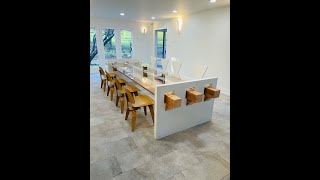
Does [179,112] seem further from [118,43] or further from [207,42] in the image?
[118,43]

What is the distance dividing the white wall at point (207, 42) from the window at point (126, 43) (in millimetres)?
2249

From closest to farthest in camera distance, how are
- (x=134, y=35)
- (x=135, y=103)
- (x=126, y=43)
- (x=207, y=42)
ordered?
1. (x=135, y=103)
2. (x=207, y=42)
3. (x=134, y=35)
4. (x=126, y=43)

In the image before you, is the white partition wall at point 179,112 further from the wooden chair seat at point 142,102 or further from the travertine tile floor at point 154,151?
the wooden chair seat at point 142,102

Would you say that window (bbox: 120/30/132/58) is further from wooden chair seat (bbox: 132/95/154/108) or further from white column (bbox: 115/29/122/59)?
wooden chair seat (bbox: 132/95/154/108)

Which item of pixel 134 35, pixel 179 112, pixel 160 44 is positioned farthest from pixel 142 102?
pixel 160 44

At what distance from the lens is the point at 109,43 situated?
7734 mm

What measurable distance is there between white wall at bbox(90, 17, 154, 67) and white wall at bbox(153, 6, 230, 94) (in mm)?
1768

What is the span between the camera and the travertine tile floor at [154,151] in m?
1.79

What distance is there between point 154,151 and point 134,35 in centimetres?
678

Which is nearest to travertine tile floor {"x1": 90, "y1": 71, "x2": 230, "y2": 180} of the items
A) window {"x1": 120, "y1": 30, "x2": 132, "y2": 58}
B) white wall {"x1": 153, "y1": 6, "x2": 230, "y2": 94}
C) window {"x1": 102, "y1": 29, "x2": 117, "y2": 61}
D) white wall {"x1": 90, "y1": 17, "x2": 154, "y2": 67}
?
white wall {"x1": 153, "y1": 6, "x2": 230, "y2": 94}

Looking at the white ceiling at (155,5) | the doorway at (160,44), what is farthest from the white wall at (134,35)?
the white ceiling at (155,5)

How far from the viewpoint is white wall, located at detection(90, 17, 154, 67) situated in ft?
23.4
